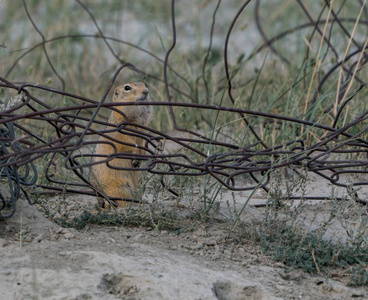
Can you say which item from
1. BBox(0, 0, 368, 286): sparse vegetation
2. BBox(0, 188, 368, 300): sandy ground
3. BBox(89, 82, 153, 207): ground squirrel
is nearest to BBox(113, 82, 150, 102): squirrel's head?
BBox(89, 82, 153, 207): ground squirrel

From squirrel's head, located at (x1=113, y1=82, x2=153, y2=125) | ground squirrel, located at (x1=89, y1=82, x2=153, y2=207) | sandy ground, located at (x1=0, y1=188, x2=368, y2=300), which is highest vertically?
squirrel's head, located at (x1=113, y1=82, x2=153, y2=125)

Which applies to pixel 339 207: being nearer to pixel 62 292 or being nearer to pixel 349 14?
pixel 62 292

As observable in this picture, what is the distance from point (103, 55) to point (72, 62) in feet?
1.42

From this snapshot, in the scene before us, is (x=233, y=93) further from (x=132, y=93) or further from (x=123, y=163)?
(x=123, y=163)

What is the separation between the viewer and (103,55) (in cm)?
784

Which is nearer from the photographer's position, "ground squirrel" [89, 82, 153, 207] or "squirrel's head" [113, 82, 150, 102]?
"ground squirrel" [89, 82, 153, 207]

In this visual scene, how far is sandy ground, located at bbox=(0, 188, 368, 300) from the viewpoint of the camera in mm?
2387

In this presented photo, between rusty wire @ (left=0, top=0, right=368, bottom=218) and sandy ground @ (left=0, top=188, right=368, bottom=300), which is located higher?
rusty wire @ (left=0, top=0, right=368, bottom=218)

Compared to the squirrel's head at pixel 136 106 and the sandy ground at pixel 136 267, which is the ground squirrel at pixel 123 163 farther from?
the sandy ground at pixel 136 267

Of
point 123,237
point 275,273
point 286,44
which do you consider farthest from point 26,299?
point 286,44

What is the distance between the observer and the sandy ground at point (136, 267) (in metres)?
2.39

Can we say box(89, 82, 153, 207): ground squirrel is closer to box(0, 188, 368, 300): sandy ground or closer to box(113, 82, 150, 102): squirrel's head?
box(113, 82, 150, 102): squirrel's head

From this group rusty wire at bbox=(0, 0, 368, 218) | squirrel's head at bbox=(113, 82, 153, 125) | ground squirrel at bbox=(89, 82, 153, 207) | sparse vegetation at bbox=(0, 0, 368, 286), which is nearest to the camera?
A: rusty wire at bbox=(0, 0, 368, 218)

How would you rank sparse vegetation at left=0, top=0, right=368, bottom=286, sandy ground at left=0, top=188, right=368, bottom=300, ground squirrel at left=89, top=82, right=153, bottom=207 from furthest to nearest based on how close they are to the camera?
ground squirrel at left=89, top=82, right=153, bottom=207, sparse vegetation at left=0, top=0, right=368, bottom=286, sandy ground at left=0, top=188, right=368, bottom=300
